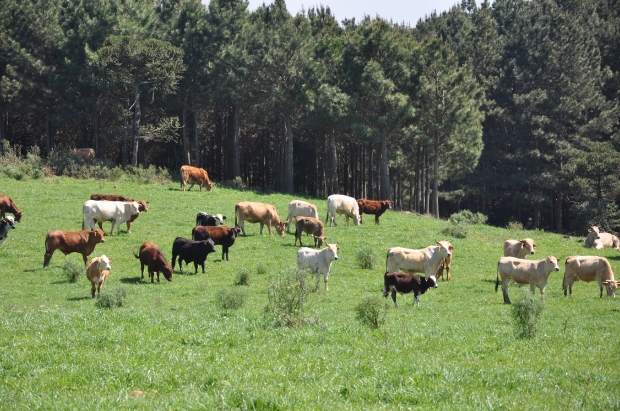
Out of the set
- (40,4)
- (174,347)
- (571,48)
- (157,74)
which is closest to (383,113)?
(157,74)

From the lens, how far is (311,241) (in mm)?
30203

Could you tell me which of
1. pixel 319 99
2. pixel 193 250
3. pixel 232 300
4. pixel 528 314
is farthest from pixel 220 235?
pixel 319 99

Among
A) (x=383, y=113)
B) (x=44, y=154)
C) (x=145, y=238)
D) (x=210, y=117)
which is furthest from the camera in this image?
(x=210, y=117)

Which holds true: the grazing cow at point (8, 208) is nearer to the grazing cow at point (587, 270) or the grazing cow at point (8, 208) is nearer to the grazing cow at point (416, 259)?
the grazing cow at point (416, 259)

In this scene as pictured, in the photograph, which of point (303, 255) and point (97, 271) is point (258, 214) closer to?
point (303, 255)

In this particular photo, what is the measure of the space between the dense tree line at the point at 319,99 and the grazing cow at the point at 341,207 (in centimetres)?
1543

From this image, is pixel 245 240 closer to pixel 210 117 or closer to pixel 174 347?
pixel 174 347

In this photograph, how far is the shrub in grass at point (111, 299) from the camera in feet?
56.4

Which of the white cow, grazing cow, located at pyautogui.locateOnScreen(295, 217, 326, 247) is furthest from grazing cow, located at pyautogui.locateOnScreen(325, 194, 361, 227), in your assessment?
the white cow

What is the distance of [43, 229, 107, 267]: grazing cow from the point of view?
78.9 ft

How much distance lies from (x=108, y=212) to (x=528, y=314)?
66.8 ft

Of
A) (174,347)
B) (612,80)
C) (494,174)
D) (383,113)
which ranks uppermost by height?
(612,80)

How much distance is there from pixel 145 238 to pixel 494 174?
4485 cm

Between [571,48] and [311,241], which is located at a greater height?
[571,48]
